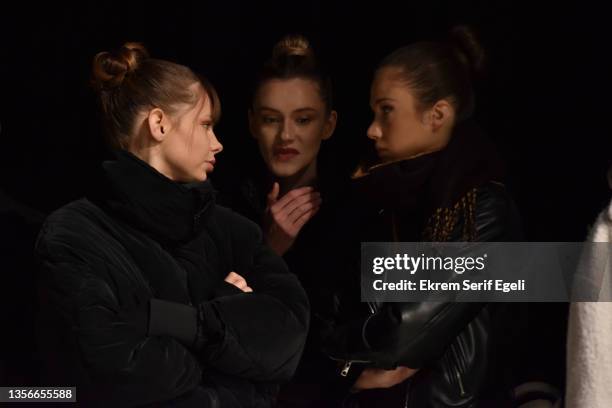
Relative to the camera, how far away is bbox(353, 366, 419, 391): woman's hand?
251 centimetres

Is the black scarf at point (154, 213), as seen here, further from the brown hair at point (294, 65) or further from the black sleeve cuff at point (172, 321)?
the brown hair at point (294, 65)

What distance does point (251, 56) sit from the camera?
2.69m

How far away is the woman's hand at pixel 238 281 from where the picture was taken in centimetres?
241

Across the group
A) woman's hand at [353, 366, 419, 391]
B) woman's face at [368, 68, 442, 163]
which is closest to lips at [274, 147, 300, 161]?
woman's face at [368, 68, 442, 163]

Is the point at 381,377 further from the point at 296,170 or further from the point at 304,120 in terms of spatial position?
the point at 304,120

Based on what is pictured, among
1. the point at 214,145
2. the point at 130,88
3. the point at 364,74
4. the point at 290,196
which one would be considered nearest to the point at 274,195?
the point at 290,196

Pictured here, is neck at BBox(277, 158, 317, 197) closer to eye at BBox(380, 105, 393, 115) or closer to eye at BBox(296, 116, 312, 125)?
eye at BBox(296, 116, 312, 125)

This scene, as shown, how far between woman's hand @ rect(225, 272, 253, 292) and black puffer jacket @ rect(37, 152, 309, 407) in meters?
0.02

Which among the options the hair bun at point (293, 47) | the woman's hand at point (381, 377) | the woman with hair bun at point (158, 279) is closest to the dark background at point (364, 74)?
the hair bun at point (293, 47)

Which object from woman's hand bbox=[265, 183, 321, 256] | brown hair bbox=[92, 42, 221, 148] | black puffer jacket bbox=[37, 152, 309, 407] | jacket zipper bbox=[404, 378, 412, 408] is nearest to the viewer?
black puffer jacket bbox=[37, 152, 309, 407]

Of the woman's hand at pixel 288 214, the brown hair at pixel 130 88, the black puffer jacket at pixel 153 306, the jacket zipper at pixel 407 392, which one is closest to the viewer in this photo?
the black puffer jacket at pixel 153 306

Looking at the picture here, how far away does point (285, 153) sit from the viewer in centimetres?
267

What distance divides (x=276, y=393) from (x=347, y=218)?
0.48 m

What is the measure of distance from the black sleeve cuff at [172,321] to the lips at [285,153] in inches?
21.4
